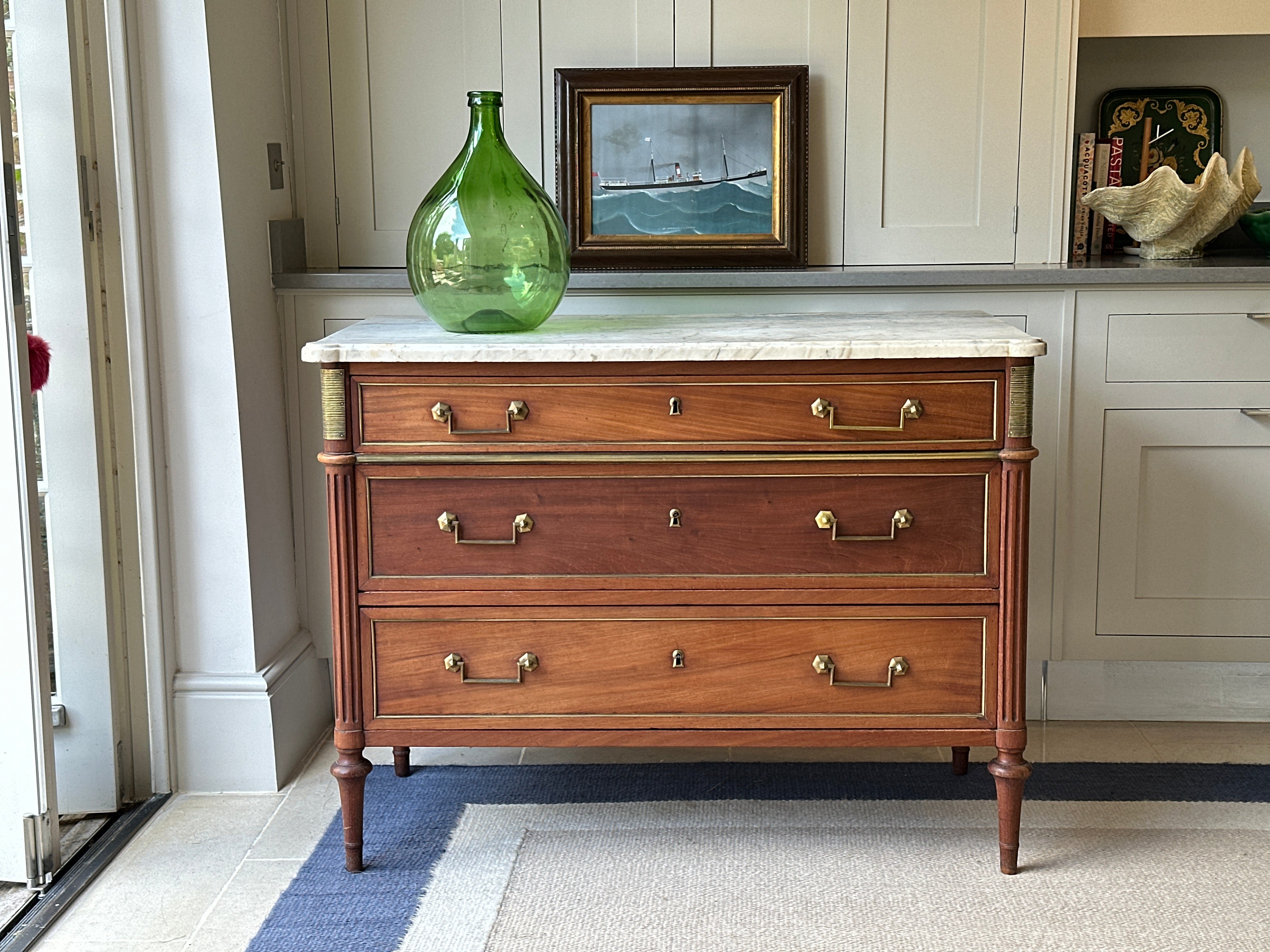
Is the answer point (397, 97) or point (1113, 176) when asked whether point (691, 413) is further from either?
point (1113, 176)

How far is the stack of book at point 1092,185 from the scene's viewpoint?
2633 mm

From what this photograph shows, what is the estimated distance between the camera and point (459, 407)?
1844 millimetres

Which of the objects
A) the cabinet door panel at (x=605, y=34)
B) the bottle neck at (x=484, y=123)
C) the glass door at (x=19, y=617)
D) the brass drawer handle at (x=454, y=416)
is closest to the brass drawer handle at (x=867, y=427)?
the brass drawer handle at (x=454, y=416)

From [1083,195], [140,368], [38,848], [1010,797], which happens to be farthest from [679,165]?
[38,848]

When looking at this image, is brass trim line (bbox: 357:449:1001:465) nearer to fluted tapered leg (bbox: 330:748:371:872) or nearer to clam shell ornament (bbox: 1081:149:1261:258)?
fluted tapered leg (bbox: 330:748:371:872)

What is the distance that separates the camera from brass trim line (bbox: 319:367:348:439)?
1.83 m

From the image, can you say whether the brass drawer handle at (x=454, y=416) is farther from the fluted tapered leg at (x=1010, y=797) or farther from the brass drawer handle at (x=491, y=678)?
the fluted tapered leg at (x=1010, y=797)

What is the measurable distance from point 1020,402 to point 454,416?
0.83m

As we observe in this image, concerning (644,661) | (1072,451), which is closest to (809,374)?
(644,661)

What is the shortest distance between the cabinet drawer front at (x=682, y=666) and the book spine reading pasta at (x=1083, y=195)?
1108mm

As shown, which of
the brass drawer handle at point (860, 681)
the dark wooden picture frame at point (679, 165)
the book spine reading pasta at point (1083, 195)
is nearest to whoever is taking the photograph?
the brass drawer handle at point (860, 681)

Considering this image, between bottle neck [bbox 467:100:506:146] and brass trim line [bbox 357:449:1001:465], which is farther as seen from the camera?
bottle neck [bbox 467:100:506:146]

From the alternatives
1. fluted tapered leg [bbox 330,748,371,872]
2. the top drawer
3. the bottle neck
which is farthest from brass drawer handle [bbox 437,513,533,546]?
the bottle neck

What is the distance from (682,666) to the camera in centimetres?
192
